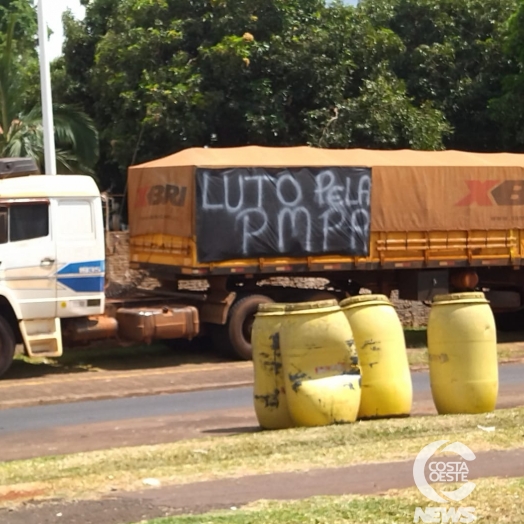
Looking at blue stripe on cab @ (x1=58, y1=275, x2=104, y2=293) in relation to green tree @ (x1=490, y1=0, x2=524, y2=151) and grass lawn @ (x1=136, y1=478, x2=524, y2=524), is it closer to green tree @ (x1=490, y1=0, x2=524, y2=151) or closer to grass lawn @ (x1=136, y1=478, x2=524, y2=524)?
grass lawn @ (x1=136, y1=478, x2=524, y2=524)

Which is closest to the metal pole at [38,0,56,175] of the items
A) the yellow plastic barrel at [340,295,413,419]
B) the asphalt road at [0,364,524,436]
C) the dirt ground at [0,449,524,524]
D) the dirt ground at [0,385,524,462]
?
the asphalt road at [0,364,524,436]

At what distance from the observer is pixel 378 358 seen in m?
10.4

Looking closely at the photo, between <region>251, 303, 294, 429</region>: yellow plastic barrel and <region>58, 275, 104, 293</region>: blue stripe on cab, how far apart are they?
5513 mm

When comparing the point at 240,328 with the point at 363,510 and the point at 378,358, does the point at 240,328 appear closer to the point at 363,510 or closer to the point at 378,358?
the point at 378,358

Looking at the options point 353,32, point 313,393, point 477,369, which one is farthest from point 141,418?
point 353,32

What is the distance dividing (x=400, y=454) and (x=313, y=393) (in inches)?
75.5

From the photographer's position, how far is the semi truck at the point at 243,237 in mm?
15156

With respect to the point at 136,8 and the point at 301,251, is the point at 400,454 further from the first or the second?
the point at 136,8

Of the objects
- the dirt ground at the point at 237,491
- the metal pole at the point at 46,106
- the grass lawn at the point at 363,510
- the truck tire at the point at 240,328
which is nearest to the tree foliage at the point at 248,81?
the metal pole at the point at 46,106

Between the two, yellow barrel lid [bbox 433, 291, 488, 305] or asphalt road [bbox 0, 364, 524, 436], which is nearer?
yellow barrel lid [bbox 433, 291, 488, 305]

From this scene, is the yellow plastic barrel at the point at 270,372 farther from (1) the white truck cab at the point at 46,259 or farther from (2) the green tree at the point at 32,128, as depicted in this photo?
(2) the green tree at the point at 32,128

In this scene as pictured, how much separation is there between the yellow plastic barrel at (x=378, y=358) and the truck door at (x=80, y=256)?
5.81 m

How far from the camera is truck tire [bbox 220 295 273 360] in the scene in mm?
16781

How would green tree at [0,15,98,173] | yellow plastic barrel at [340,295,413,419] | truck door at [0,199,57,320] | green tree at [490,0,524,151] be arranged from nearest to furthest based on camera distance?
yellow plastic barrel at [340,295,413,419], truck door at [0,199,57,320], green tree at [0,15,98,173], green tree at [490,0,524,151]
